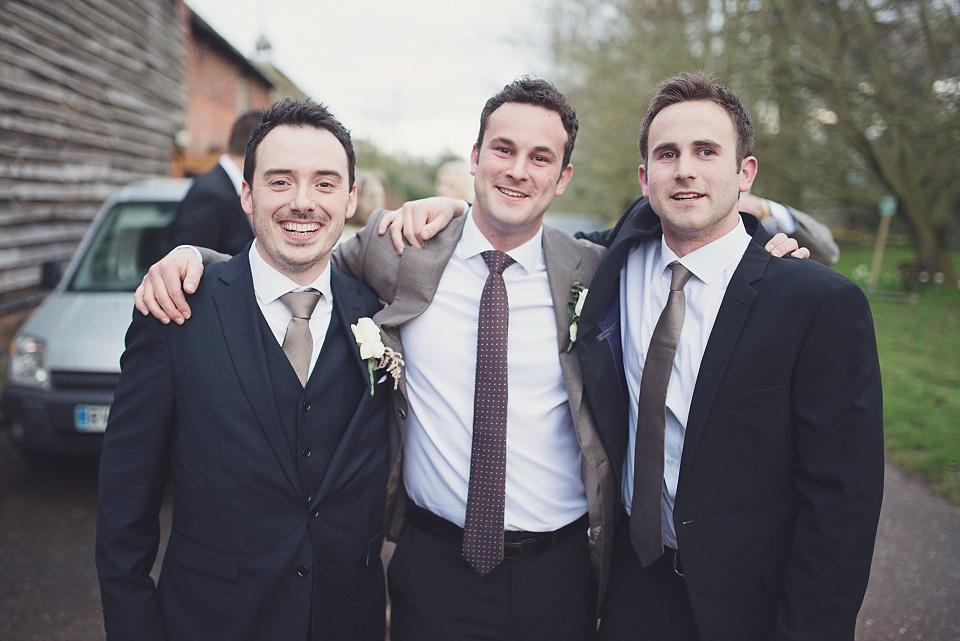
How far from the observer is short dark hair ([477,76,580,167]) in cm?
251

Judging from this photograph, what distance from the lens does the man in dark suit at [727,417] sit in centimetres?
193

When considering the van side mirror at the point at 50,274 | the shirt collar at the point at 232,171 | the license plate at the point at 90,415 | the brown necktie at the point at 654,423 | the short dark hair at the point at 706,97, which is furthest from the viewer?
the van side mirror at the point at 50,274

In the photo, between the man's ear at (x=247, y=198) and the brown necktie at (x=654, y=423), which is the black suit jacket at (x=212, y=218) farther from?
the brown necktie at (x=654, y=423)

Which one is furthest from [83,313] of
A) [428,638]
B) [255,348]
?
[428,638]

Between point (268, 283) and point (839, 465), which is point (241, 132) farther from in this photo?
point (839, 465)

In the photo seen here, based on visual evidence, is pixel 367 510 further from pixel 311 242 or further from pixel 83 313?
pixel 83 313

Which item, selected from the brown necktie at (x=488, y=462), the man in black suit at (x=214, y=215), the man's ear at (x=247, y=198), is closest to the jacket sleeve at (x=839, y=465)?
the brown necktie at (x=488, y=462)

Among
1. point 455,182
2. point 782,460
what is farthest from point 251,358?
point 455,182

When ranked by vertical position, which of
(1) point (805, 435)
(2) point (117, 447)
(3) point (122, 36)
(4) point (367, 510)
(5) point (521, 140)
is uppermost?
(3) point (122, 36)

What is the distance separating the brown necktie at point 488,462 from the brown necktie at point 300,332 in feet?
1.96

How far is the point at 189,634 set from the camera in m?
2.02

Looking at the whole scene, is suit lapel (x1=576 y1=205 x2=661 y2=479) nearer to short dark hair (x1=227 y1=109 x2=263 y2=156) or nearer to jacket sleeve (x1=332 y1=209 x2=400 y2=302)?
jacket sleeve (x1=332 y1=209 x2=400 y2=302)

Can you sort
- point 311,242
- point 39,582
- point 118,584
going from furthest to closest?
1. point 39,582
2. point 311,242
3. point 118,584

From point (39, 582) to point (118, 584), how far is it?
232cm
